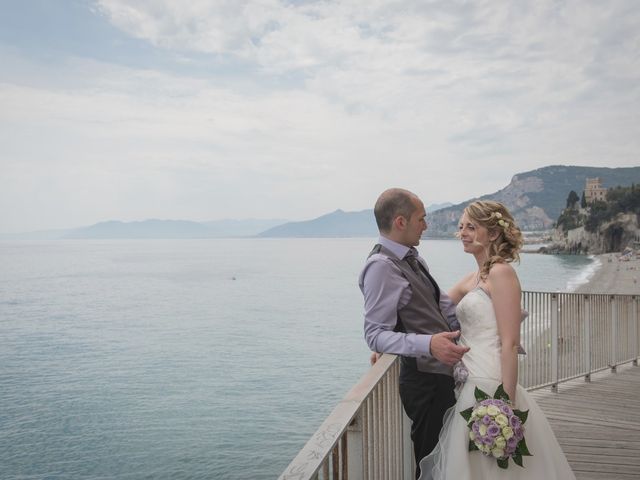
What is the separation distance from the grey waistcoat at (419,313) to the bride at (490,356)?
0.73ft

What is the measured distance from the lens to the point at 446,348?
224 cm

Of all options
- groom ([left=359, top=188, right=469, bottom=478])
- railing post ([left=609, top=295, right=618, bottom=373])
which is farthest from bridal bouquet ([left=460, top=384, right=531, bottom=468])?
railing post ([left=609, top=295, right=618, bottom=373])

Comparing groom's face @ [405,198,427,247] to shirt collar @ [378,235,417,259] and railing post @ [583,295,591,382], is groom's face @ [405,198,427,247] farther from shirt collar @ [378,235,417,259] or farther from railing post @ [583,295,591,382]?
railing post @ [583,295,591,382]

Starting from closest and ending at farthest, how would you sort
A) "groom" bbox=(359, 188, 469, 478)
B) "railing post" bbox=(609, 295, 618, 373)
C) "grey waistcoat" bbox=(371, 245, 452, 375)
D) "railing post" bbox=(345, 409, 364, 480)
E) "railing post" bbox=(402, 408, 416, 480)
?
"railing post" bbox=(345, 409, 364, 480)
"groom" bbox=(359, 188, 469, 478)
"grey waistcoat" bbox=(371, 245, 452, 375)
"railing post" bbox=(402, 408, 416, 480)
"railing post" bbox=(609, 295, 618, 373)

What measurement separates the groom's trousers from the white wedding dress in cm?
5

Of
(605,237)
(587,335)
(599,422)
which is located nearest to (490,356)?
(599,422)

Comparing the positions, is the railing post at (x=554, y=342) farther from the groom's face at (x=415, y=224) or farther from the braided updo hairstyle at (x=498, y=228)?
the groom's face at (x=415, y=224)

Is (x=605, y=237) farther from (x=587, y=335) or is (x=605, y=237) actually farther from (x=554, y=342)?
(x=554, y=342)

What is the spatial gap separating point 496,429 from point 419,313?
59 centimetres

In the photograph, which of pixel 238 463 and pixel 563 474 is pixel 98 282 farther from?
pixel 563 474

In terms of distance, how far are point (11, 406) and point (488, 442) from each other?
2683 cm

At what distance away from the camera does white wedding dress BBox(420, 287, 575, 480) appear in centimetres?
258

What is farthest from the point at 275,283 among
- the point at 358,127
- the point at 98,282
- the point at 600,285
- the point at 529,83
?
the point at 358,127

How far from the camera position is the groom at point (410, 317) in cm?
236
